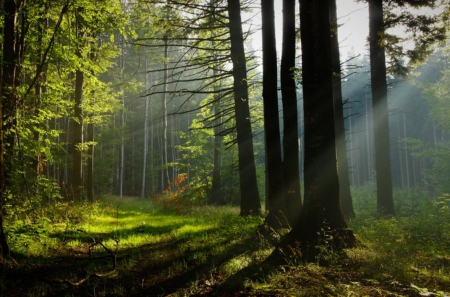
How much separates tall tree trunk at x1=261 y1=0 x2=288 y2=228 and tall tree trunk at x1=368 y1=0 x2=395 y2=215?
5.31 metres

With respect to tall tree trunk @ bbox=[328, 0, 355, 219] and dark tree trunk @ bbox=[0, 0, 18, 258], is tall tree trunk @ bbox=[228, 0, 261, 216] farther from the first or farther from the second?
dark tree trunk @ bbox=[0, 0, 18, 258]

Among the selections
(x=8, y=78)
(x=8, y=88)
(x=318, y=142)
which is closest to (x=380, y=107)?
(x=318, y=142)

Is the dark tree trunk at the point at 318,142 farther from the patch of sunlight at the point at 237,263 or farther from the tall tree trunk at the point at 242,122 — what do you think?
the tall tree trunk at the point at 242,122

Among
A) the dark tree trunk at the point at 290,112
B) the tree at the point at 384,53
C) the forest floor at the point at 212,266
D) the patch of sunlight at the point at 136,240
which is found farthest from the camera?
the tree at the point at 384,53

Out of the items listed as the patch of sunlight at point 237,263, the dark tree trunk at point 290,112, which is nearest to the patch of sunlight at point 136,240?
the patch of sunlight at point 237,263

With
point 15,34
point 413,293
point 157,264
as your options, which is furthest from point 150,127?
point 413,293

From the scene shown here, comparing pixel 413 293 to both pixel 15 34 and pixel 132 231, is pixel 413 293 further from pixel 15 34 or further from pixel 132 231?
pixel 15 34

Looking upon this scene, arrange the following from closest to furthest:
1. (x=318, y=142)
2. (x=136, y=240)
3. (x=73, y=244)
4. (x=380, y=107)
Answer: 1. (x=318, y=142)
2. (x=73, y=244)
3. (x=136, y=240)
4. (x=380, y=107)

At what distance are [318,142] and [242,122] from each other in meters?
5.42

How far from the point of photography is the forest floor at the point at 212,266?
347 cm

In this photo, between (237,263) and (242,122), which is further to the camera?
(242,122)

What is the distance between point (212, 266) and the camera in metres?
4.78

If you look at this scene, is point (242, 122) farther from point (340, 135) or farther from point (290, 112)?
point (340, 135)

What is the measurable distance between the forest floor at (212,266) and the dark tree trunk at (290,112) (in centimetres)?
Answer: 137
